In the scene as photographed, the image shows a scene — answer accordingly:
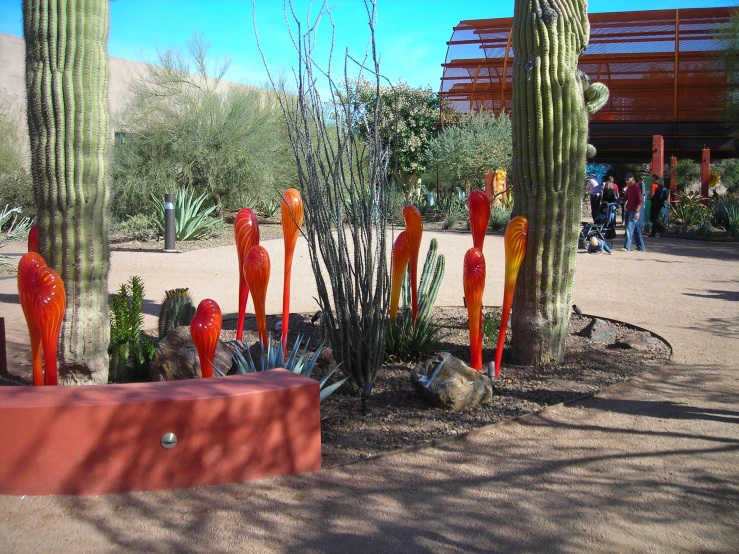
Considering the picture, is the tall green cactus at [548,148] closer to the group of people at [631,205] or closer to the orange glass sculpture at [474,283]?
the orange glass sculpture at [474,283]

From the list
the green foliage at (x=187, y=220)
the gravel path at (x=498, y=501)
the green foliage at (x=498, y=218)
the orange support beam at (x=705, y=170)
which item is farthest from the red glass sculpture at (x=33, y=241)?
the orange support beam at (x=705, y=170)

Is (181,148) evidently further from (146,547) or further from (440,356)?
(146,547)

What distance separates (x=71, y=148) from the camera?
4.11 metres

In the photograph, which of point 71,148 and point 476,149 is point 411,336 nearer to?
point 71,148

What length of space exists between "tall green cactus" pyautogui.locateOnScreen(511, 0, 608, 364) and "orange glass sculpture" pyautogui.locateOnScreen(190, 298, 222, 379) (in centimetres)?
239

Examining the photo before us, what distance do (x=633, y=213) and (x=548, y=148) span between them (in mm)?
9130

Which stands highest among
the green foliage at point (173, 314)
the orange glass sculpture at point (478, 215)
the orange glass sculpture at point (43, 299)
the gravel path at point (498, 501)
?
the orange glass sculpture at point (478, 215)

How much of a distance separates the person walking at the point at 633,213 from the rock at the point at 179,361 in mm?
10488

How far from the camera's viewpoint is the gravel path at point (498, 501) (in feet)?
8.89

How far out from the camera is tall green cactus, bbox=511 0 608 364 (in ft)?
16.2

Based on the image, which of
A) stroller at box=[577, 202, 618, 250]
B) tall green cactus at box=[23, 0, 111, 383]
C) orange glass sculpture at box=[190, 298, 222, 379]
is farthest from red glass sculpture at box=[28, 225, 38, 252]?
stroller at box=[577, 202, 618, 250]

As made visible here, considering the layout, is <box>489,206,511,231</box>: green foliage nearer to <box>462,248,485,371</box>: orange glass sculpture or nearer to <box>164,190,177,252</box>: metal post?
<box>164,190,177,252</box>: metal post

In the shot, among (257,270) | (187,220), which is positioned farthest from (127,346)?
(187,220)

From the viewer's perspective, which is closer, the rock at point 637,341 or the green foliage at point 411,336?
the green foliage at point 411,336
